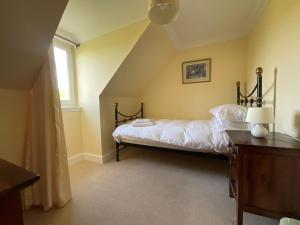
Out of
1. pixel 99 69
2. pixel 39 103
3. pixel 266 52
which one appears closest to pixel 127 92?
pixel 99 69

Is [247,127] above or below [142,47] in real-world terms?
below

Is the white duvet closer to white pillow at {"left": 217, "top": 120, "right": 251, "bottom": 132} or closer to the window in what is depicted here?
white pillow at {"left": 217, "top": 120, "right": 251, "bottom": 132}

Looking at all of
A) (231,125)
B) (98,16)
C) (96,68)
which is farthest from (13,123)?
(231,125)

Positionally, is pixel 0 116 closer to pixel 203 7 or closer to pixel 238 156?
pixel 238 156

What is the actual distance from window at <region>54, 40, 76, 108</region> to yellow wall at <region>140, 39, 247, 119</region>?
1744mm

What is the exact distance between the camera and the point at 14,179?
0.66 meters

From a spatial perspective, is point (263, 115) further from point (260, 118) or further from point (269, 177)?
point (269, 177)

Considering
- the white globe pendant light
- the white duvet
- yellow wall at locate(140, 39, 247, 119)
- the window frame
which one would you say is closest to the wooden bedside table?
the white duvet

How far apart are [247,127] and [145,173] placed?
1.57 metres

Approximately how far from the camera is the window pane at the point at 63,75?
8.91 ft

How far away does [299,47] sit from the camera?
134 cm

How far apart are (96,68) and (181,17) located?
1.66 m

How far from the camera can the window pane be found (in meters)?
2.72

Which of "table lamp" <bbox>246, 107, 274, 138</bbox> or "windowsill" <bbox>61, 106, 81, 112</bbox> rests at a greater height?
"windowsill" <bbox>61, 106, 81, 112</bbox>
